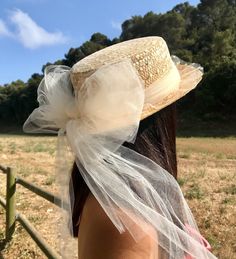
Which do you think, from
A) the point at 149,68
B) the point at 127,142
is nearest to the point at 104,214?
the point at 127,142

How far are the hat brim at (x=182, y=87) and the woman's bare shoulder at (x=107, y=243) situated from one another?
267mm

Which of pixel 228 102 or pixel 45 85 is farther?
pixel 228 102

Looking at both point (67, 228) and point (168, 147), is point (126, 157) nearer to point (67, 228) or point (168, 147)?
point (168, 147)

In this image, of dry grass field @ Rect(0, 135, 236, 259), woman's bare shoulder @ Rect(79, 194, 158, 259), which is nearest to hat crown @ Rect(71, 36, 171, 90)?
woman's bare shoulder @ Rect(79, 194, 158, 259)

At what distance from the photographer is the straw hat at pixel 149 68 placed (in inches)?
39.5

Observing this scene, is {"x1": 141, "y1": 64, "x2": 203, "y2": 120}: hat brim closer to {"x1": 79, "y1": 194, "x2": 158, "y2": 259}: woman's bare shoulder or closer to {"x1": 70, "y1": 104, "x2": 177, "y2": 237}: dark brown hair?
{"x1": 70, "y1": 104, "x2": 177, "y2": 237}: dark brown hair

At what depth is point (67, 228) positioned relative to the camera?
1.19 meters

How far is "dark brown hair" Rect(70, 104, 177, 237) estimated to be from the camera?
3.35ft

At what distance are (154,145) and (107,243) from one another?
29 cm

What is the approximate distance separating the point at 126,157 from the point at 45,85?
32 cm

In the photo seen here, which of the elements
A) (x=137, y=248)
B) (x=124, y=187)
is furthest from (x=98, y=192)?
(x=137, y=248)

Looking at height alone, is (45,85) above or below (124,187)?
above

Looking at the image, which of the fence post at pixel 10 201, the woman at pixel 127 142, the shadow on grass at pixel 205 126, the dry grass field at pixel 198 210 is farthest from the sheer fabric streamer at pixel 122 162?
the shadow on grass at pixel 205 126

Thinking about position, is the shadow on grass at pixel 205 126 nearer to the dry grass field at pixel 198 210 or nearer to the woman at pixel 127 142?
the dry grass field at pixel 198 210
